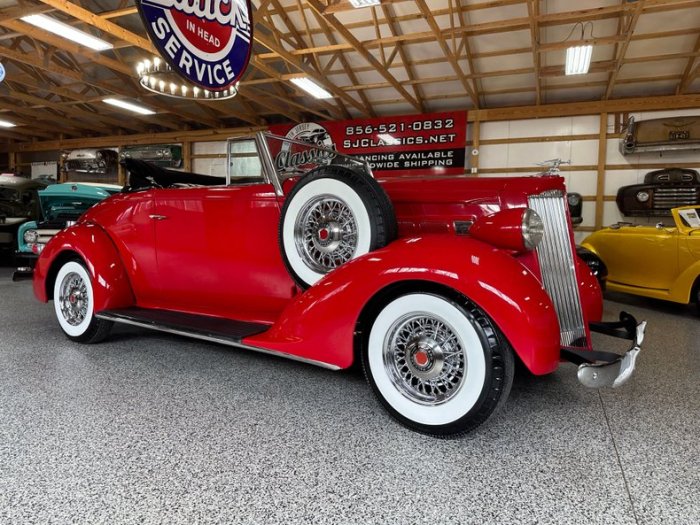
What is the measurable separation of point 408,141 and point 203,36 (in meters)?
9.29

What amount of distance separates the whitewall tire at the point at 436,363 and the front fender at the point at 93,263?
7.21 feet

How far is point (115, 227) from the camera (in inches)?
137

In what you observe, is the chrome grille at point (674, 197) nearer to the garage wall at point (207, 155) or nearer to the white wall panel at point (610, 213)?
the white wall panel at point (610, 213)

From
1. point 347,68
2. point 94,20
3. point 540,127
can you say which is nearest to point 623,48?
point 540,127

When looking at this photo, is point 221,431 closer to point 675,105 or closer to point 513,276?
point 513,276

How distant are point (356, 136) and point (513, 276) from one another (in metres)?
11.4

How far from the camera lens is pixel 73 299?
3.48 metres

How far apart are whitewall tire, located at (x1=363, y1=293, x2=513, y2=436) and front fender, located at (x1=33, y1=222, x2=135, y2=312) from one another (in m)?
2.20

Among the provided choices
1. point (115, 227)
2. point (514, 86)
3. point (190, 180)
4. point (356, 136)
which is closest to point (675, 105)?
point (514, 86)

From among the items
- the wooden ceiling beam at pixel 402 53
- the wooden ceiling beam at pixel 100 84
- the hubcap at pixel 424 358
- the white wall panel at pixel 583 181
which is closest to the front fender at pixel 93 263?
the hubcap at pixel 424 358

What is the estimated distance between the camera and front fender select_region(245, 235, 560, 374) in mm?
1788

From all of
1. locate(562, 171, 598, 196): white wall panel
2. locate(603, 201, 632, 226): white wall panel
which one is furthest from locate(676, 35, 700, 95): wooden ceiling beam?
locate(603, 201, 632, 226): white wall panel

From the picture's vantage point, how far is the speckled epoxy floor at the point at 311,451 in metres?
1.45

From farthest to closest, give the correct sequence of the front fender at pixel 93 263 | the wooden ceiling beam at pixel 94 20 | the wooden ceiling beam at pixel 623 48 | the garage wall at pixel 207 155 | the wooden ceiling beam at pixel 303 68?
the garage wall at pixel 207 155, the wooden ceiling beam at pixel 303 68, the wooden ceiling beam at pixel 623 48, the wooden ceiling beam at pixel 94 20, the front fender at pixel 93 263
